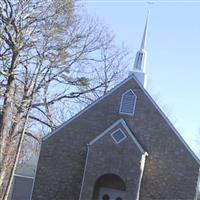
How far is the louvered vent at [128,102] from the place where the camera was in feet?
93.9

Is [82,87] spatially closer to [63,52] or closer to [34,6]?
[63,52]

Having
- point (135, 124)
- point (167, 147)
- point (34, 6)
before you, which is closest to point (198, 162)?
point (167, 147)

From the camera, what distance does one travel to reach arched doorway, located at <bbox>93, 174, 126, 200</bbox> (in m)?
27.9

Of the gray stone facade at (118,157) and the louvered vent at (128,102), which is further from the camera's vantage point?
the louvered vent at (128,102)

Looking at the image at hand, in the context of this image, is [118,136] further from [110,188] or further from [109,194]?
[109,194]

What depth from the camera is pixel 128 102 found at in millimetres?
28828

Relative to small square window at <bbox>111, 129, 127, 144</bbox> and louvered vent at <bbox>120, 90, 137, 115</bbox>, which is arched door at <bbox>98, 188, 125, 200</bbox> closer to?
small square window at <bbox>111, 129, 127, 144</bbox>

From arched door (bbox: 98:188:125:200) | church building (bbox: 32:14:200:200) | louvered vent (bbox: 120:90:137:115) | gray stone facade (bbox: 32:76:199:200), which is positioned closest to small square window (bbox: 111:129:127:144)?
church building (bbox: 32:14:200:200)

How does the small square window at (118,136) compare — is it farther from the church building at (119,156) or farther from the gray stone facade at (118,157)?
the gray stone facade at (118,157)

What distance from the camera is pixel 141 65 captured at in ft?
111

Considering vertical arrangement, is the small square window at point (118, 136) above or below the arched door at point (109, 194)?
above

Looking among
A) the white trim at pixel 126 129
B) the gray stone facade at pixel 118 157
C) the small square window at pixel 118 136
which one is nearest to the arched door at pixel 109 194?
the gray stone facade at pixel 118 157

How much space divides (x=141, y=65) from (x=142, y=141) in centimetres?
751

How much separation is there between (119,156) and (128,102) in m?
3.63
